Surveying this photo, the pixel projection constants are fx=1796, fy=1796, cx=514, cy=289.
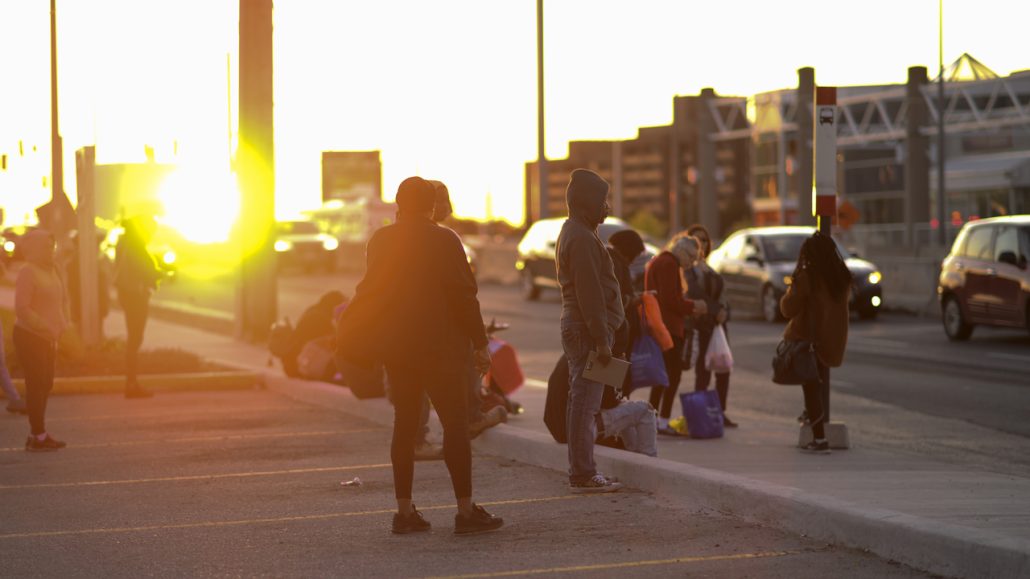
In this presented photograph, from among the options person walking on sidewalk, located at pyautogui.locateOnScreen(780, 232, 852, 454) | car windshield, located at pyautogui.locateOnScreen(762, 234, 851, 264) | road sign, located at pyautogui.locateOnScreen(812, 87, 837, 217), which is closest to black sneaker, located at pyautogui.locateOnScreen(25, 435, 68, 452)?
person walking on sidewalk, located at pyautogui.locateOnScreen(780, 232, 852, 454)

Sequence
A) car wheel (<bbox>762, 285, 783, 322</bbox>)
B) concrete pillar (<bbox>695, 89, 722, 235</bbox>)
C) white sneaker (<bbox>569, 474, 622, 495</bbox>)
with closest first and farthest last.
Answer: white sneaker (<bbox>569, 474, 622, 495</bbox>)
car wheel (<bbox>762, 285, 783, 322</bbox>)
concrete pillar (<bbox>695, 89, 722, 235</bbox>)

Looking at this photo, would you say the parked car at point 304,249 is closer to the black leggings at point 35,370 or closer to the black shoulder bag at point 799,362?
the black leggings at point 35,370

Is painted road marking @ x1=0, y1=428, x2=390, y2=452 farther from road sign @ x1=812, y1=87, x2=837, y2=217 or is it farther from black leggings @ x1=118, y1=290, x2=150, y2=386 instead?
road sign @ x1=812, y1=87, x2=837, y2=217

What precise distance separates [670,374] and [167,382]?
21.3 feet

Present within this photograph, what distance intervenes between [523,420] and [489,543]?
563 cm

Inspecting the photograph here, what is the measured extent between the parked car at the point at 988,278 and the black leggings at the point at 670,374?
11367mm

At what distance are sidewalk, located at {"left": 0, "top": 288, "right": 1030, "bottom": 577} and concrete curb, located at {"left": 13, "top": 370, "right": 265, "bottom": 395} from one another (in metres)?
3.66

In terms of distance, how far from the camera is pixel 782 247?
3131 centimetres

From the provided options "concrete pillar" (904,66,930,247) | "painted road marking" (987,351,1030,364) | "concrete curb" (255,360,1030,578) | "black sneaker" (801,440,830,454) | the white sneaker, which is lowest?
"painted road marking" (987,351,1030,364)

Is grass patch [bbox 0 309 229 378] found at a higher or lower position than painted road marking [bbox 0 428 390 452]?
higher

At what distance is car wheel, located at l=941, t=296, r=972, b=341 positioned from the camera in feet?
82.9

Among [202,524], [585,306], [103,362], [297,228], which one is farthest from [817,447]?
[297,228]

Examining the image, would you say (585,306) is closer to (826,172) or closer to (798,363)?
(798,363)

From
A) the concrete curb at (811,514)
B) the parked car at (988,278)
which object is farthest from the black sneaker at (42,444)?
the parked car at (988,278)
